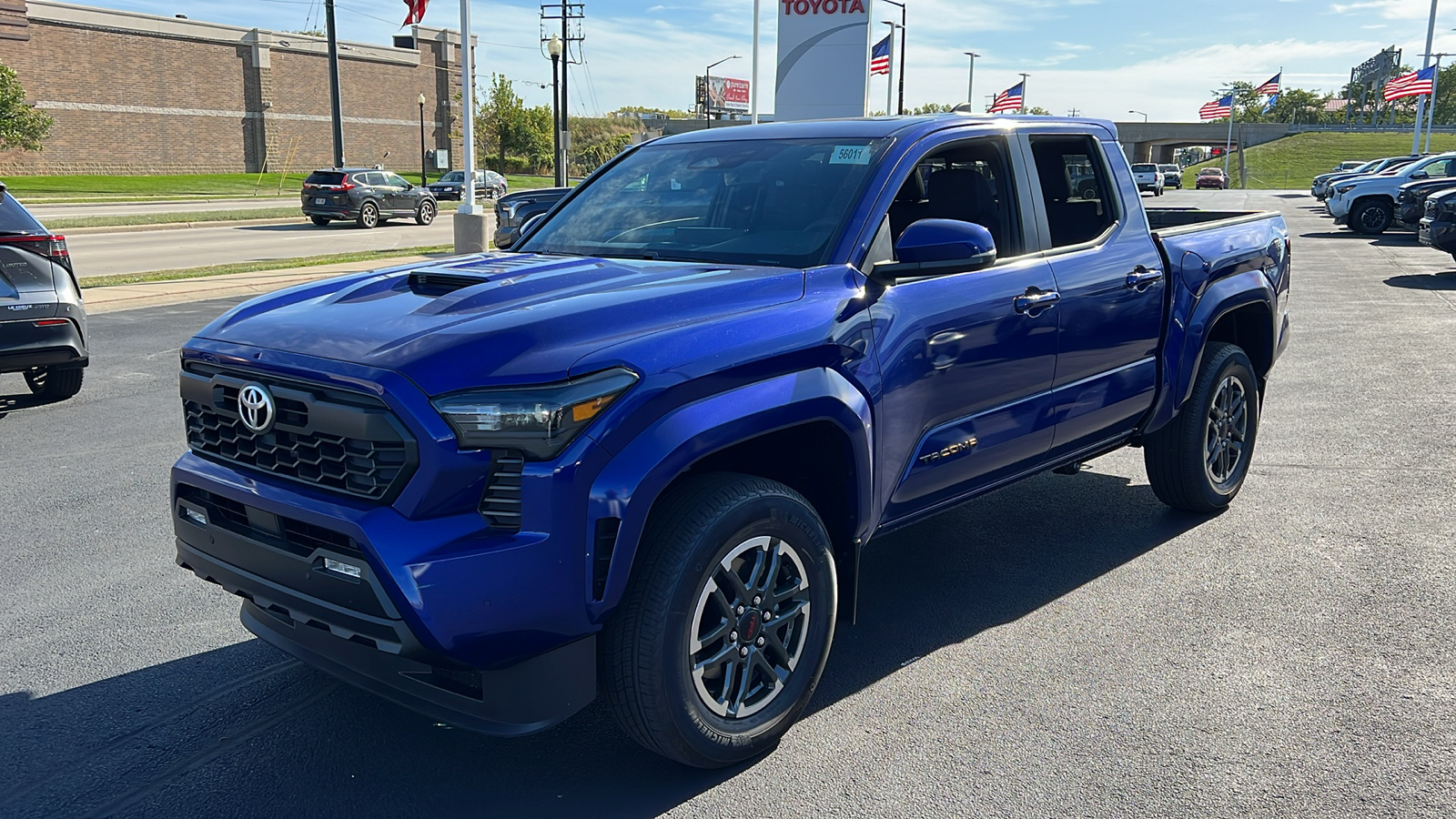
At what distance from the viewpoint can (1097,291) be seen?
15.0ft

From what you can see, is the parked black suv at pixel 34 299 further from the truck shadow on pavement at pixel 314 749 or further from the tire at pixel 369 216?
the tire at pixel 369 216

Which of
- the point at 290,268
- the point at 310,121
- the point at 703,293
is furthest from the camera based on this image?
the point at 310,121

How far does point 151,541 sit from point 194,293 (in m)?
10.4

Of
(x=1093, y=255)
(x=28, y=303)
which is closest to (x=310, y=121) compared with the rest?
(x=28, y=303)

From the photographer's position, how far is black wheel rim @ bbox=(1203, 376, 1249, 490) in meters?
5.55

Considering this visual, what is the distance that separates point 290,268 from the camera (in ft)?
58.1

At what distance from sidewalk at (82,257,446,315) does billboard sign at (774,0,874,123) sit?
1399 centimetres

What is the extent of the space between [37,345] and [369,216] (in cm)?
2541

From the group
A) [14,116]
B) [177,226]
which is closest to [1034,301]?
[177,226]

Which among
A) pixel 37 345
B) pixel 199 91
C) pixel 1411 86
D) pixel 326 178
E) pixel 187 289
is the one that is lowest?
pixel 187 289

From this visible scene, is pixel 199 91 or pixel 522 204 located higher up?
pixel 199 91

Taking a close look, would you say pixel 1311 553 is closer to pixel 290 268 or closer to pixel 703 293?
pixel 703 293

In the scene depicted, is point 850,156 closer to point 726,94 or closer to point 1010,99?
point 1010,99

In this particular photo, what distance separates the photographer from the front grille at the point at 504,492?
2725mm
